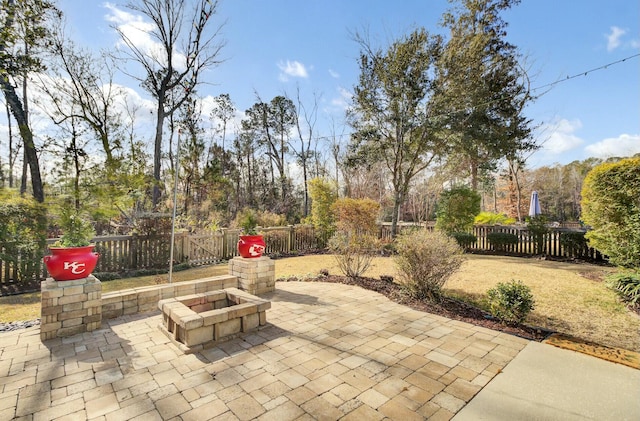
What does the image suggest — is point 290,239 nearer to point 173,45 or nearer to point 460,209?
point 460,209

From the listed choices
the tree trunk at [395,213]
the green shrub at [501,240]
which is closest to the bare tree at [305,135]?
the tree trunk at [395,213]

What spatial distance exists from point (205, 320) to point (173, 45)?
38.8ft

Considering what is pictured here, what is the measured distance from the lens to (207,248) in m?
8.98

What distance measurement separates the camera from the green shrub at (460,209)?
446 inches

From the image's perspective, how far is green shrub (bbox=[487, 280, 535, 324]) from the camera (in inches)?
141

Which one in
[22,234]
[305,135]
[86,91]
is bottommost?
[22,234]

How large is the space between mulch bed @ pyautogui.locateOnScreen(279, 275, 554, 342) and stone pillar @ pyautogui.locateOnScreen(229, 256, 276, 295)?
170cm

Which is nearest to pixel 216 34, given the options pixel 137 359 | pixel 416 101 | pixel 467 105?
pixel 416 101

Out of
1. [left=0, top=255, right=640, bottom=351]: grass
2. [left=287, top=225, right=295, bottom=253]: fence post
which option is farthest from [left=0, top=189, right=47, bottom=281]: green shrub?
[left=287, top=225, right=295, bottom=253]: fence post

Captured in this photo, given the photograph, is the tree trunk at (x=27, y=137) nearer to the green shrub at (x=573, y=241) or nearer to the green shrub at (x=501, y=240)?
the green shrub at (x=501, y=240)

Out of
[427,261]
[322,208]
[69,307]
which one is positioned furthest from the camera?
[322,208]

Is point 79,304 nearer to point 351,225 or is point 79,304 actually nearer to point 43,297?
point 43,297

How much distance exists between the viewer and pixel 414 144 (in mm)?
12609

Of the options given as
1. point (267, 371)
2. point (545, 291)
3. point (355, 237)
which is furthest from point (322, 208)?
point (267, 371)
